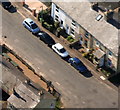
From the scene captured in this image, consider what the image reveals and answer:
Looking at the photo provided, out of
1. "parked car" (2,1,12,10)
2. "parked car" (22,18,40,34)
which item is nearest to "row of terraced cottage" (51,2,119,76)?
"parked car" (22,18,40,34)

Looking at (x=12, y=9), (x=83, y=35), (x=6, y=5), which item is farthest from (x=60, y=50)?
(x=6, y=5)

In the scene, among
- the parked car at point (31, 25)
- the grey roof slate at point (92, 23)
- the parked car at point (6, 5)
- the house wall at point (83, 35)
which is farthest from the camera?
the parked car at point (6, 5)

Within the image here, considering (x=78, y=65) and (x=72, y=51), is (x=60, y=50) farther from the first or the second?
(x=78, y=65)

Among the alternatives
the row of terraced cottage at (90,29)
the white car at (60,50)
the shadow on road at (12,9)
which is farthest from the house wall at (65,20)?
the shadow on road at (12,9)

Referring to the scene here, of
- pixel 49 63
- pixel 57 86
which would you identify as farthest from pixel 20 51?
pixel 57 86

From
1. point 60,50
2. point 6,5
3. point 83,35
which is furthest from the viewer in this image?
point 6,5

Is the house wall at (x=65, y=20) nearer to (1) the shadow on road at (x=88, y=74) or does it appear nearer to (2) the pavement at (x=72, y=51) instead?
(2) the pavement at (x=72, y=51)
